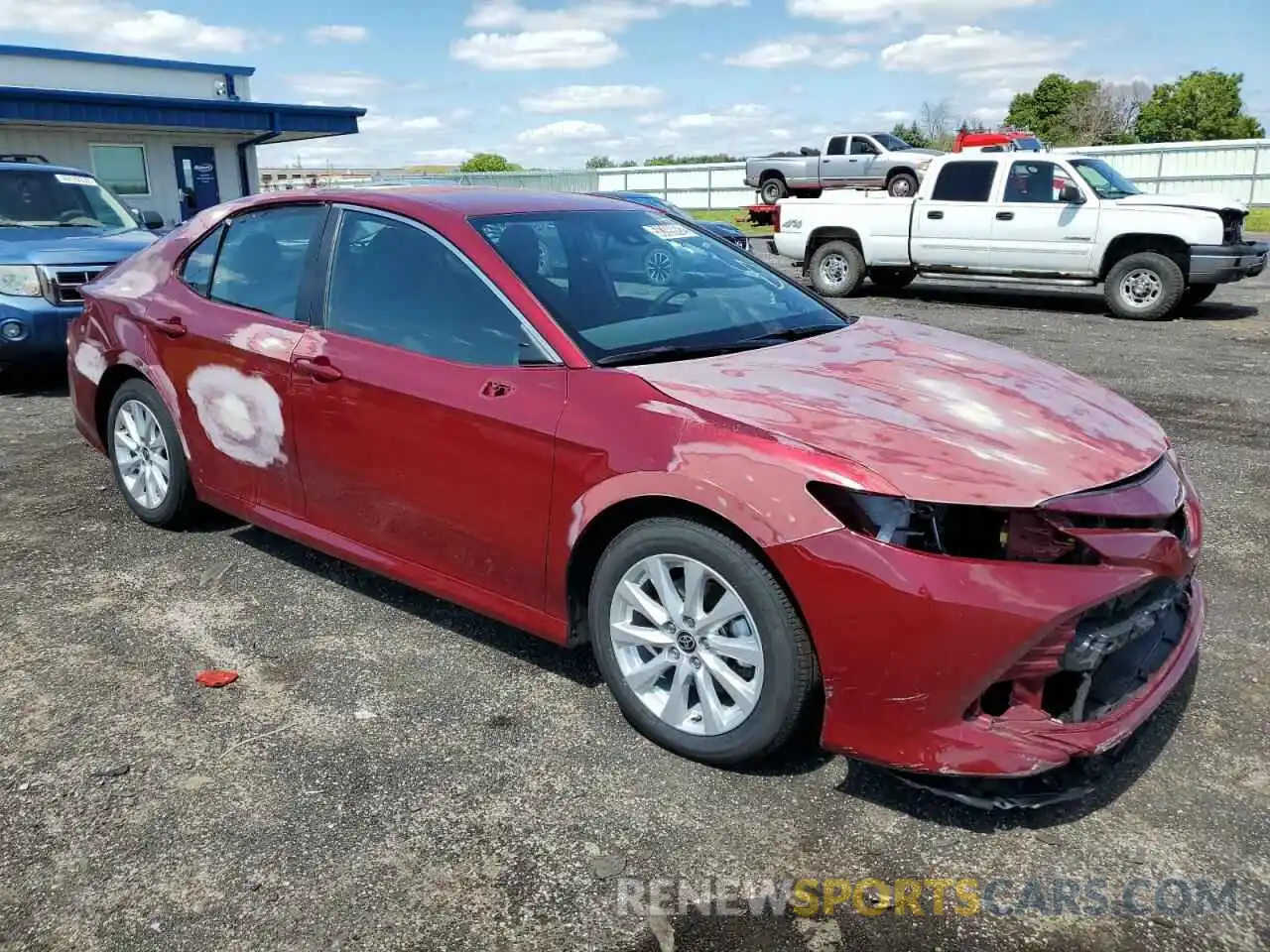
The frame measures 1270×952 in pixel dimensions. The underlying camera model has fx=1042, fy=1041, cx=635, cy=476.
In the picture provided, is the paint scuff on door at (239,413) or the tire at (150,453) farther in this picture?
the tire at (150,453)

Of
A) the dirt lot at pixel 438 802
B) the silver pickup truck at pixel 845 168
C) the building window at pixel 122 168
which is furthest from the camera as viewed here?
the silver pickup truck at pixel 845 168

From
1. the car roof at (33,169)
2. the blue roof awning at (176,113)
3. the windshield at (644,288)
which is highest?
the blue roof awning at (176,113)

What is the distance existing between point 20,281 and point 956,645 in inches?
308

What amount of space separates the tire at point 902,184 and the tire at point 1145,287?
13.4 m

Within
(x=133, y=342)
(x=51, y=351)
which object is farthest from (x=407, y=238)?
(x=51, y=351)

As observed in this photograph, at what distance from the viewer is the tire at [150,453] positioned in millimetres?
4676

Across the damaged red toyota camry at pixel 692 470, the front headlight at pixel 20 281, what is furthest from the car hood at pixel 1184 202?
the front headlight at pixel 20 281

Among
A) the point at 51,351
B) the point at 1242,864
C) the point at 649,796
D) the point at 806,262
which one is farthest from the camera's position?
the point at 806,262

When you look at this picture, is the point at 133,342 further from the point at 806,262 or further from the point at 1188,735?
the point at 806,262

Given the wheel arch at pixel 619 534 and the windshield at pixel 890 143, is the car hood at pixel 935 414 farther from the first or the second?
the windshield at pixel 890 143

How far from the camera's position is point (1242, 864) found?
8.53 feet

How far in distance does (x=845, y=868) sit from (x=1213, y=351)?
9.19 metres

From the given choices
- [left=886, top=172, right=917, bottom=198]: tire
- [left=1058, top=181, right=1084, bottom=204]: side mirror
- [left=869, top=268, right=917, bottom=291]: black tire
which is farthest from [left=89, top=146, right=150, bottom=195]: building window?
[left=1058, top=181, right=1084, bottom=204]: side mirror

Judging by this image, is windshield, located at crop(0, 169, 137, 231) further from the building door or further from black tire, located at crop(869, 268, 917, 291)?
the building door
